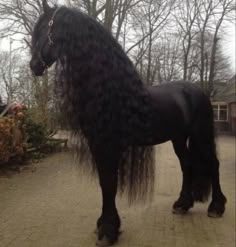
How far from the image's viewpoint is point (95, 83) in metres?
3.67

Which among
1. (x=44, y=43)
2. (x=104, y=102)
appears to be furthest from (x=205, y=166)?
(x=44, y=43)

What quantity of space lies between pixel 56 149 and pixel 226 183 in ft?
18.7

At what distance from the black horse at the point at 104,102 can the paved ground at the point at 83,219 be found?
1.55ft

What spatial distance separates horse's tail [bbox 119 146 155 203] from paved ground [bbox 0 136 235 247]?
1.73ft

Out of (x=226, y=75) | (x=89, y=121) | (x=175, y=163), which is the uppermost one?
(x=226, y=75)

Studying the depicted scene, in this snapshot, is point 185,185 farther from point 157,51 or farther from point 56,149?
point 157,51

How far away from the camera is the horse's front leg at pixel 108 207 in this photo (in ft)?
12.5

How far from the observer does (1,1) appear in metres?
13.2

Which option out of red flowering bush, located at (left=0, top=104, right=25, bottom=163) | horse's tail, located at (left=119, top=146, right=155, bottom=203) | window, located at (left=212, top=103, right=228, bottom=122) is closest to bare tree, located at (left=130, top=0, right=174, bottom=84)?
red flowering bush, located at (left=0, top=104, right=25, bottom=163)

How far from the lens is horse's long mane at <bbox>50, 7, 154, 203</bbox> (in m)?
3.66

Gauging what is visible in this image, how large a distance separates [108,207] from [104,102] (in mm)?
1106

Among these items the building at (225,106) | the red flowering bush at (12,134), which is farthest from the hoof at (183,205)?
the building at (225,106)

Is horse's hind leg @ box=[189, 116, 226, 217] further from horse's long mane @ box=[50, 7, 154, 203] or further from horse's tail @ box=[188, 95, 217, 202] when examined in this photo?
horse's long mane @ box=[50, 7, 154, 203]

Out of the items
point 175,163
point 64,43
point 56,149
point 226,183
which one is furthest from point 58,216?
point 56,149
